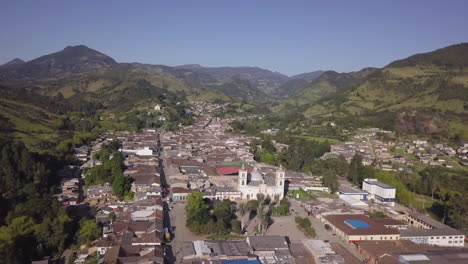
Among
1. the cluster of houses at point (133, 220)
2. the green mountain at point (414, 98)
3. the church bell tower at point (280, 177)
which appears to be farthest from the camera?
the green mountain at point (414, 98)

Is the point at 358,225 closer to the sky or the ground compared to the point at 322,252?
closer to the sky

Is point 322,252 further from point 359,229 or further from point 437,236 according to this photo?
point 437,236

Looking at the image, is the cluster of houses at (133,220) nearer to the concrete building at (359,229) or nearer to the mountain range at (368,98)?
the concrete building at (359,229)

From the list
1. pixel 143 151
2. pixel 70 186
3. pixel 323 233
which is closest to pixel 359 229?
pixel 323 233

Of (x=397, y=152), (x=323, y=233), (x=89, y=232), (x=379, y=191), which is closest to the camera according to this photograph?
(x=89, y=232)

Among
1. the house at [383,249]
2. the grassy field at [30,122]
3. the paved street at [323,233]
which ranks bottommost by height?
the paved street at [323,233]

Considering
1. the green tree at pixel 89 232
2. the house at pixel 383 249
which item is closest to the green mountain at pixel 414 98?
the house at pixel 383 249
